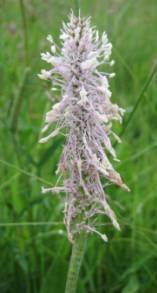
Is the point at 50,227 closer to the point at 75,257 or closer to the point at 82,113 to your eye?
the point at 75,257

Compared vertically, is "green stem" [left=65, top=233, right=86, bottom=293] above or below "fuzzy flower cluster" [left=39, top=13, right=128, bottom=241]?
below

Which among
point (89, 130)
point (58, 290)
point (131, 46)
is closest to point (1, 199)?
point (58, 290)

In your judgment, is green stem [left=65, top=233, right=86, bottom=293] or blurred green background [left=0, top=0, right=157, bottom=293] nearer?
green stem [left=65, top=233, right=86, bottom=293]

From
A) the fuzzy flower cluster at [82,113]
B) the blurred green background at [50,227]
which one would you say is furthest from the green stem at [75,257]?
the blurred green background at [50,227]

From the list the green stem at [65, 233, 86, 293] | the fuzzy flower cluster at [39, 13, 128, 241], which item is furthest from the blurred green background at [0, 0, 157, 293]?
the fuzzy flower cluster at [39, 13, 128, 241]

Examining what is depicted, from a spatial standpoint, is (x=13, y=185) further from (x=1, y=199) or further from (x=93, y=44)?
(x=93, y=44)

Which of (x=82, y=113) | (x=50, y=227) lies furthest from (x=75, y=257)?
(x=50, y=227)

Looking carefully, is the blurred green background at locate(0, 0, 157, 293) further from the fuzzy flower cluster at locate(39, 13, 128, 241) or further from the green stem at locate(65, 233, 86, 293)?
the fuzzy flower cluster at locate(39, 13, 128, 241)

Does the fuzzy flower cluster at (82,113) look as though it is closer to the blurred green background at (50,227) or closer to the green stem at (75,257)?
the green stem at (75,257)
